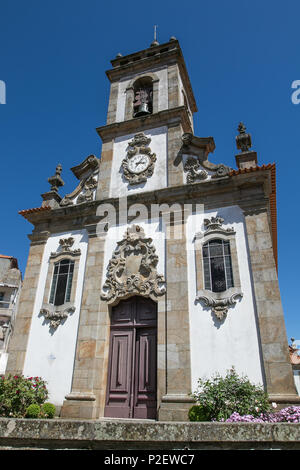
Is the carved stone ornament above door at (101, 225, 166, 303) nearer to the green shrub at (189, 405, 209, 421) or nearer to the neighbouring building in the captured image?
the green shrub at (189, 405, 209, 421)

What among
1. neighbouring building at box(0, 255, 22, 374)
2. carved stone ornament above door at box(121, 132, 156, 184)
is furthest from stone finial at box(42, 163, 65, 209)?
neighbouring building at box(0, 255, 22, 374)

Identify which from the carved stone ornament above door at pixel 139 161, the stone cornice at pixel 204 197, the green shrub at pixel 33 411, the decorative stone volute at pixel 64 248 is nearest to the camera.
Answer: the green shrub at pixel 33 411

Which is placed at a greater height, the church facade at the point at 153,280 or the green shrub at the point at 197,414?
the church facade at the point at 153,280

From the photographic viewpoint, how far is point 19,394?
25.2 ft

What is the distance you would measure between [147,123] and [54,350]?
8.00 m

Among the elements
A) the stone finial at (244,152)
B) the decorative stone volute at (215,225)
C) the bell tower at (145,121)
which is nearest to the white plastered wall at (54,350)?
the bell tower at (145,121)

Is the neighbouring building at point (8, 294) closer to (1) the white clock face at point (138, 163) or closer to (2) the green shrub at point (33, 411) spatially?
(2) the green shrub at point (33, 411)

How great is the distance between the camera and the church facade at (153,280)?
7.39 metres

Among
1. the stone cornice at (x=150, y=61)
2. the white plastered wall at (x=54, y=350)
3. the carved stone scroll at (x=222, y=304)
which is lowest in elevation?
the white plastered wall at (x=54, y=350)

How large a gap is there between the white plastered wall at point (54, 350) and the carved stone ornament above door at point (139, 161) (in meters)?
2.97

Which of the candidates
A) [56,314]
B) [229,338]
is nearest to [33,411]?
[56,314]

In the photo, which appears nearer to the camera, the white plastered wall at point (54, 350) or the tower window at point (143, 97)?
the white plastered wall at point (54, 350)

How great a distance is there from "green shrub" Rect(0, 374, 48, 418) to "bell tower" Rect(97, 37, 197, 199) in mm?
5755

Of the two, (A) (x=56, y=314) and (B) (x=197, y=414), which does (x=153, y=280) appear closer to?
(A) (x=56, y=314)
